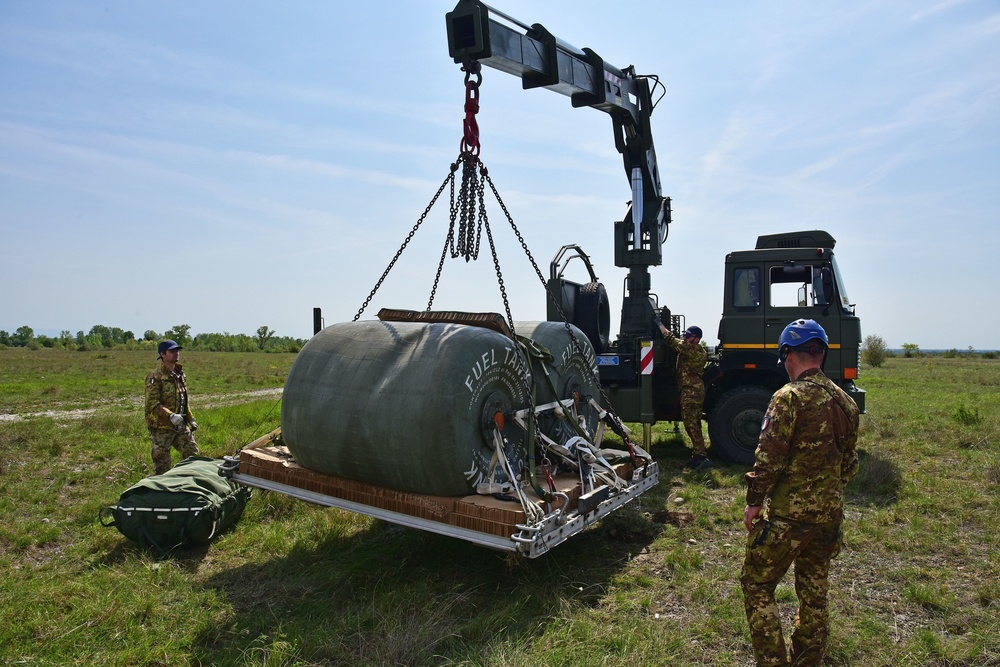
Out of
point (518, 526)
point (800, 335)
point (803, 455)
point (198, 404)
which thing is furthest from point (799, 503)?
point (198, 404)

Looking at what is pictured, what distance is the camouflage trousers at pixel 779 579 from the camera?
3.57 metres

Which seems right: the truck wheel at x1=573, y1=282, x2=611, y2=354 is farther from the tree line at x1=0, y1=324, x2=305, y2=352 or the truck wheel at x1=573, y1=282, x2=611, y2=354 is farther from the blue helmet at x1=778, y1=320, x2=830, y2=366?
the tree line at x1=0, y1=324, x2=305, y2=352

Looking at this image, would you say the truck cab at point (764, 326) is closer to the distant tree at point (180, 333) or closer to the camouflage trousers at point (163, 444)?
the camouflage trousers at point (163, 444)

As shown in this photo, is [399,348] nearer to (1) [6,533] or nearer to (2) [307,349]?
(2) [307,349]

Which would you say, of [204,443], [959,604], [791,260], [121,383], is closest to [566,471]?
[959,604]

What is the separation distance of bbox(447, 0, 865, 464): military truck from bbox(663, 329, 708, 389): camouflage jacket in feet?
1.19

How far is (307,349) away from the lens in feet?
18.3

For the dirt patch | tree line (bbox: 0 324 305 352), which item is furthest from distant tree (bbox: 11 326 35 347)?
the dirt patch

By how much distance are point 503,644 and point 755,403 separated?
239 inches

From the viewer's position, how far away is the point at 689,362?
29.5 ft

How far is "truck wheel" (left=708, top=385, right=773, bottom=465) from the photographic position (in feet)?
29.3

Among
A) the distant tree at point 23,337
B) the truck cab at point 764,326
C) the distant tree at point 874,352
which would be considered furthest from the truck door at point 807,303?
the distant tree at point 23,337

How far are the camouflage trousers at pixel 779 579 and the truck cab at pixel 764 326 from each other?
17.6 ft

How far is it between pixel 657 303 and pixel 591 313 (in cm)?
114
